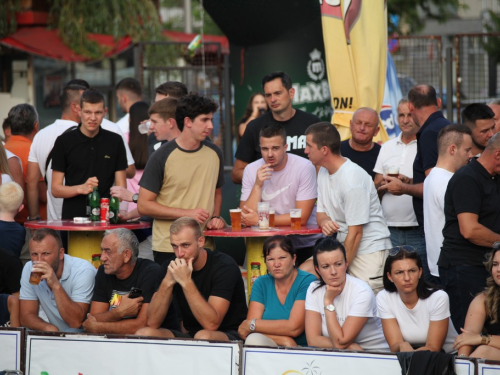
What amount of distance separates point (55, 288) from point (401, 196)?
324 centimetres

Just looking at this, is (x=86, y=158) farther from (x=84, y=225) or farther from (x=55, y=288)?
(x=55, y=288)

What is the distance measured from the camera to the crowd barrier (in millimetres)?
5418

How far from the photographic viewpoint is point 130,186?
911 centimetres

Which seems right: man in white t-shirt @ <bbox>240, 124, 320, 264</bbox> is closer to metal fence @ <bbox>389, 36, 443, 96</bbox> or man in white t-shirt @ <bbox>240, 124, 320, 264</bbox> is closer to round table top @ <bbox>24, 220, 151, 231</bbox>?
round table top @ <bbox>24, 220, 151, 231</bbox>

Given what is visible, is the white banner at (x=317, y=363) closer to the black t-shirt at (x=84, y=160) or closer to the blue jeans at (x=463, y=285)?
the blue jeans at (x=463, y=285)

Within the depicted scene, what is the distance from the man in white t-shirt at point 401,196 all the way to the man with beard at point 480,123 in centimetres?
49

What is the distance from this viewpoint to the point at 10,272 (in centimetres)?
719

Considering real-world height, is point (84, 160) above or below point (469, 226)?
above

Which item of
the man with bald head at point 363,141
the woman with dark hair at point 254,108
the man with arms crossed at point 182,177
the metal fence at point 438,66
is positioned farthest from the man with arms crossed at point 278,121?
the metal fence at point 438,66

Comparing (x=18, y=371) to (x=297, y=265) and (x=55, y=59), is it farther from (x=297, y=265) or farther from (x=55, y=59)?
(x=55, y=59)

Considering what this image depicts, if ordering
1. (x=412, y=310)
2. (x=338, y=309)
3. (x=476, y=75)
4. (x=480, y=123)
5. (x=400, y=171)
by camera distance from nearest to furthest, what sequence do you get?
(x=412, y=310)
(x=338, y=309)
(x=480, y=123)
(x=400, y=171)
(x=476, y=75)

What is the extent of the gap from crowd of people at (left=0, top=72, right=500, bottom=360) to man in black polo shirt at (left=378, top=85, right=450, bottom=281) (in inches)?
0.5

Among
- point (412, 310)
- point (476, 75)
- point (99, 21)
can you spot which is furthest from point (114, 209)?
point (99, 21)

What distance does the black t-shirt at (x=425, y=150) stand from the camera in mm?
7348
